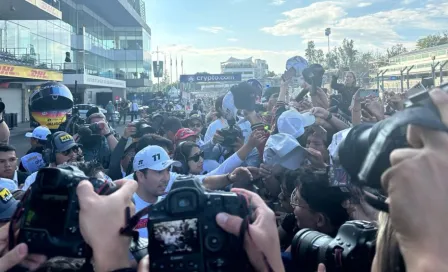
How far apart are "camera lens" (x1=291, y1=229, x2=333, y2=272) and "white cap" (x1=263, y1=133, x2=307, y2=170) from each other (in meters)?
1.49

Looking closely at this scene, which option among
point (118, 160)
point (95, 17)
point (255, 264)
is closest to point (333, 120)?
point (118, 160)

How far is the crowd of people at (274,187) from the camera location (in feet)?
3.34

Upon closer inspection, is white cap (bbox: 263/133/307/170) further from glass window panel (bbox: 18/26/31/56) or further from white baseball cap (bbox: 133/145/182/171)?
glass window panel (bbox: 18/26/31/56)

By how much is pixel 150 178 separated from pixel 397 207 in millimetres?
2902

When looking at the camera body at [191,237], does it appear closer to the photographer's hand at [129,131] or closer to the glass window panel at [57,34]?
the photographer's hand at [129,131]

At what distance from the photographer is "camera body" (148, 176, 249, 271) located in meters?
1.32

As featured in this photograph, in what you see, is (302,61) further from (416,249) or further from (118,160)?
(416,249)

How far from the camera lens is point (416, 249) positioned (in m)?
1.03

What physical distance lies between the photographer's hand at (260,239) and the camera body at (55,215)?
16.8 inches

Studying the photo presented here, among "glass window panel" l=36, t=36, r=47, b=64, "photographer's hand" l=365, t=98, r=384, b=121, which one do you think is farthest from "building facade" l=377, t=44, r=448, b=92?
"glass window panel" l=36, t=36, r=47, b=64

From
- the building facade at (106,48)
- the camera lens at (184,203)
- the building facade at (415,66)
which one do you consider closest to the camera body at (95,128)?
the camera lens at (184,203)

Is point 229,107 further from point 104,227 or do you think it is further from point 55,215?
point 104,227

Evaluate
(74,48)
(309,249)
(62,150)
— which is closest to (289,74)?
(62,150)

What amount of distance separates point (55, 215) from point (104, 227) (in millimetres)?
248
